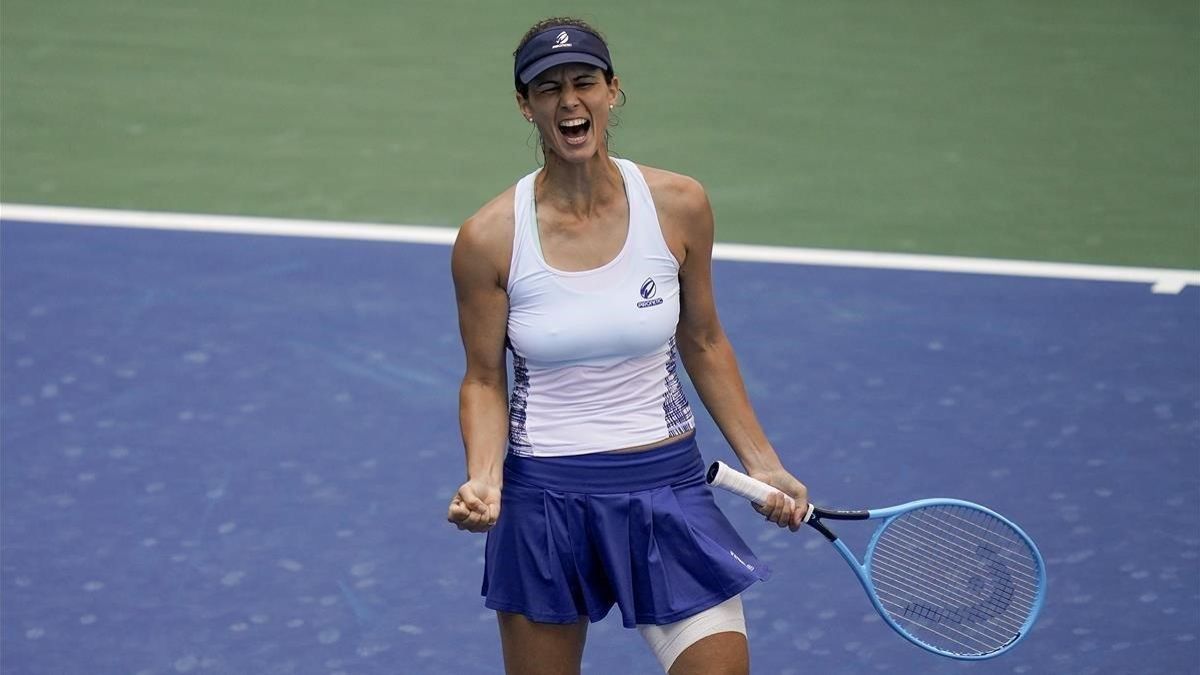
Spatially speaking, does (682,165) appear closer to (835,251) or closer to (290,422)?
(835,251)

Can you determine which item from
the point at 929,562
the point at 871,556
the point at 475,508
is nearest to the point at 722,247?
the point at 929,562

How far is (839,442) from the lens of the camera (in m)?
6.84

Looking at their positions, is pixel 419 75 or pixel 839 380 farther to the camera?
pixel 419 75

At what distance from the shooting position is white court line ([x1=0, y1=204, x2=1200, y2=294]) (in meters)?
8.28

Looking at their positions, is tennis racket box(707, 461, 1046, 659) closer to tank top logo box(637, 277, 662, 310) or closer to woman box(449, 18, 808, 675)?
woman box(449, 18, 808, 675)

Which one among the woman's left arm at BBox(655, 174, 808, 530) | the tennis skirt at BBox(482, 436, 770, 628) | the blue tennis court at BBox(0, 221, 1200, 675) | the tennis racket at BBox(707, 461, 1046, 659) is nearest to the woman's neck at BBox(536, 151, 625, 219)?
the woman's left arm at BBox(655, 174, 808, 530)

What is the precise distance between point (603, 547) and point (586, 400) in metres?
0.33

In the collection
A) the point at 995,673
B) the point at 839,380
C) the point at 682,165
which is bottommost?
the point at 995,673

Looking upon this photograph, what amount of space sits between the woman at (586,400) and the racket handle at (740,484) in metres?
0.05

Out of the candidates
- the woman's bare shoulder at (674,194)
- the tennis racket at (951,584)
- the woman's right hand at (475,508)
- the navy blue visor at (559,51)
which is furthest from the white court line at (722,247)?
the woman's right hand at (475,508)

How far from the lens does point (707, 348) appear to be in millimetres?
4305

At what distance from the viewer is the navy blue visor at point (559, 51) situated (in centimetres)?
395

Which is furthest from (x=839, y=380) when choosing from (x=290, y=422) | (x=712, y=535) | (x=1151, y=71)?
(x=1151, y=71)

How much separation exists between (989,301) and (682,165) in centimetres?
211
